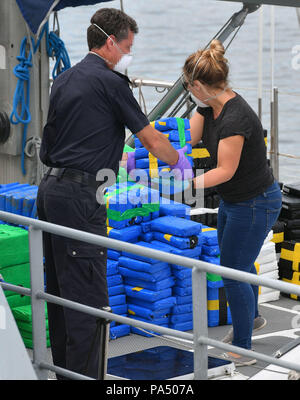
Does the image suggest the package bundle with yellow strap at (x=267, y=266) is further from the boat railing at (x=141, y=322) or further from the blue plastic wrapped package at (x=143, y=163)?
the boat railing at (x=141, y=322)

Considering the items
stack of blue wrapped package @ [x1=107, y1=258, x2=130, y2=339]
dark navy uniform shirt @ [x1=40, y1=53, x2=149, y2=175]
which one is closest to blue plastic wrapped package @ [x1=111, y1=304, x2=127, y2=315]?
stack of blue wrapped package @ [x1=107, y1=258, x2=130, y2=339]

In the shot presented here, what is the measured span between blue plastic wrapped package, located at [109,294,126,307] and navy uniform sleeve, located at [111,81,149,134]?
7.20 feet

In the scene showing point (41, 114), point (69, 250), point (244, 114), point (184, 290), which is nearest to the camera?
point (69, 250)

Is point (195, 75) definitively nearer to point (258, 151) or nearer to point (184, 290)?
point (258, 151)

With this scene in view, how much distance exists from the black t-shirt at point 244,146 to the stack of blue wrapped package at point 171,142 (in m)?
2.28

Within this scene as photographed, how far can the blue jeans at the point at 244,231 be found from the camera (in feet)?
15.8

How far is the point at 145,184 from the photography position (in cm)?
705

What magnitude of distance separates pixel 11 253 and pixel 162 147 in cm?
179

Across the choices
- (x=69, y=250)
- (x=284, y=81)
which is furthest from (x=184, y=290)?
(x=284, y=81)

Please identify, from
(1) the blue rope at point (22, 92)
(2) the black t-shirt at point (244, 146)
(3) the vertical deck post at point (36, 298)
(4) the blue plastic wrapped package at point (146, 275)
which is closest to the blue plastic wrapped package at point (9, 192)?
(1) the blue rope at point (22, 92)

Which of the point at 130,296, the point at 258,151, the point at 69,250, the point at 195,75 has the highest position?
the point at 195,75

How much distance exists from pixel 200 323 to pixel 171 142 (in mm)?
3994

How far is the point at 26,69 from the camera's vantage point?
6641mm

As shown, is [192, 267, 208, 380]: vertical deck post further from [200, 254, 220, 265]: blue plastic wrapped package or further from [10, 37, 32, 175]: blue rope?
[10, 37, 32, 175]: blue rope
